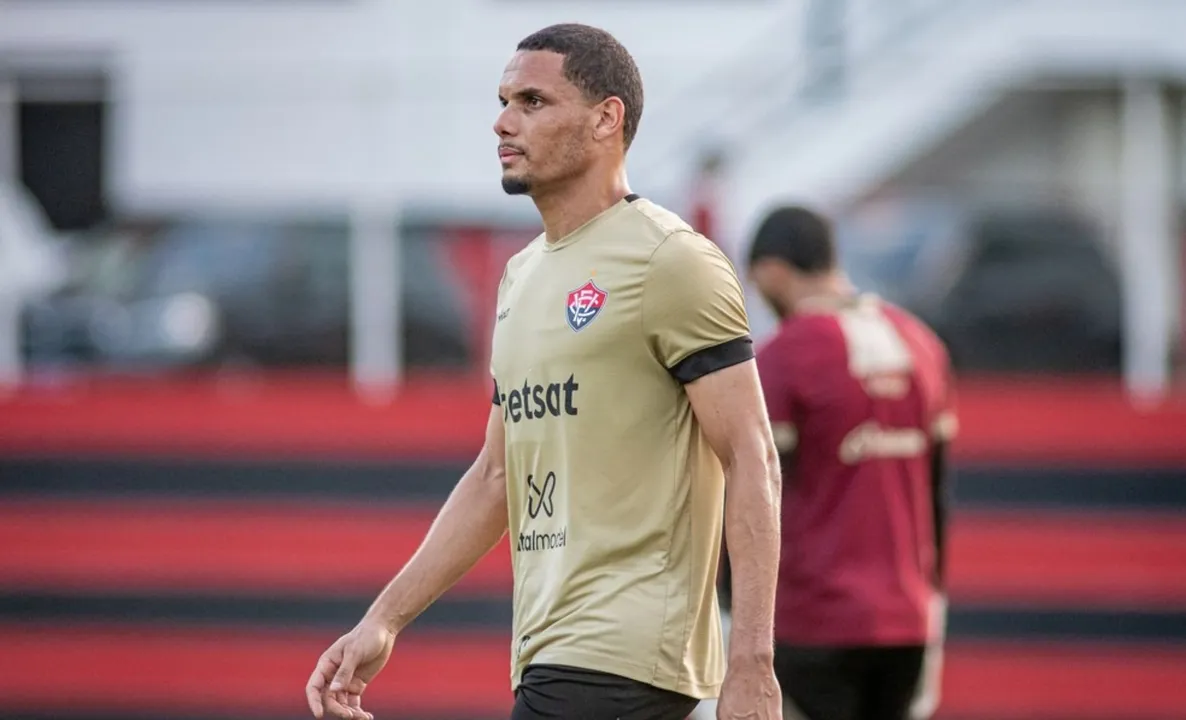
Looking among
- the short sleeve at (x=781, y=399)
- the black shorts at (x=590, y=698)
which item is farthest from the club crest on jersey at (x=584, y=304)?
the short sleeve at (x=781, y=399)

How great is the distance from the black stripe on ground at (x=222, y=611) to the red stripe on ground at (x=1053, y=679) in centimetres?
214

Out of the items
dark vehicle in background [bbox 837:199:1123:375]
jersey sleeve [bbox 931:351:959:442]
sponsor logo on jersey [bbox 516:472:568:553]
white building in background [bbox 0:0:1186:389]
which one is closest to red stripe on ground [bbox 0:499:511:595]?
white building in background [bbox 0:0:1186:389]

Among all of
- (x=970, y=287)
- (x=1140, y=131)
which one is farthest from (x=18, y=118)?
(x=1140, y=131)

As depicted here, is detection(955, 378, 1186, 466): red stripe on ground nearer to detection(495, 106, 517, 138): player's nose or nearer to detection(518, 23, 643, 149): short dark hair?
detection(518, 23, 643, 149): short dark hair

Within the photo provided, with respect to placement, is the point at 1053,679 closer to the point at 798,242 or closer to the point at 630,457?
the point at 798,242

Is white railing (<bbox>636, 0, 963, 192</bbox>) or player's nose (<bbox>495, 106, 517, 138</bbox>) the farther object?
white railing (<bbox>636, 0, 963, 192</bbox>)

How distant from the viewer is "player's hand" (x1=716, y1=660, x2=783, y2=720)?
3496 millimetres

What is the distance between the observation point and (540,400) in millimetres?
3861

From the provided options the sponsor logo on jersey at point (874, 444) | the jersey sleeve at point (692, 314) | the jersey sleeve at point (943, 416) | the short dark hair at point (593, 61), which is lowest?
the sponsor logo on jersey at point (874, 444)

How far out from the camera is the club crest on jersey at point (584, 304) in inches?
149

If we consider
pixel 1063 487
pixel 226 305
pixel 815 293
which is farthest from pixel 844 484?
pixel 226 305

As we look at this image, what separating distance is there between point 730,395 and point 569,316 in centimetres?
40

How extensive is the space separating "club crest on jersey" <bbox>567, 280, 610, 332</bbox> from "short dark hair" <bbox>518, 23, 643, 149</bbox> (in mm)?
A: 351

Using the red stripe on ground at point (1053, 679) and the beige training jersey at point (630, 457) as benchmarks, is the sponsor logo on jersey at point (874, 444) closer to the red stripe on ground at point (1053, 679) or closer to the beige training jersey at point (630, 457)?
the beige training jersey at point (630, 457)
